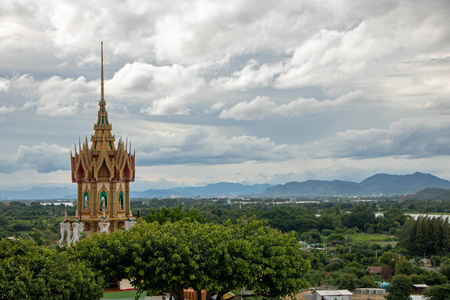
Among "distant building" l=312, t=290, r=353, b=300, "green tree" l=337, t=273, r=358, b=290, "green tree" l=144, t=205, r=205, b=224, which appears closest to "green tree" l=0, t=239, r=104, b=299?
"green tree" l=144, t=205, r=205, b=224

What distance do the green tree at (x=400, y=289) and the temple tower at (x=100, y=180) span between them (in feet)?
97.1

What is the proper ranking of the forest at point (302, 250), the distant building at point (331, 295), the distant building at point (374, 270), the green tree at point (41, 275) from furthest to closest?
the distant building at point (374, 270) → the distant building at point (331, 295) → the forest at point (302, 250) → the green tree at point (41, 275)

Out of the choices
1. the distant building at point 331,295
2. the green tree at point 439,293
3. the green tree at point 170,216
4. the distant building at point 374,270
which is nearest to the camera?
the green tree at point 170,216

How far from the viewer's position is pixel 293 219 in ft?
468

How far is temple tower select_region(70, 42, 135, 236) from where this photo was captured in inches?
1240

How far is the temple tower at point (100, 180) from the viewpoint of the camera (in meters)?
31.5

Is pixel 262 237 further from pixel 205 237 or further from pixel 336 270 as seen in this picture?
pixel 336 270

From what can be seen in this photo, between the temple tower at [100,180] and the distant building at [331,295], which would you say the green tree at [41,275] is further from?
the distant building at [331,295]

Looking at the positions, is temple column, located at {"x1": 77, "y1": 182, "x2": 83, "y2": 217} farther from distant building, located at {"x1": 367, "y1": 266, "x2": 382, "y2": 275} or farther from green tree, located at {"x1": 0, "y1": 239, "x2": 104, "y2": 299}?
distant building, located at {"x1": 367, "y1": 266, "x2": 382, "y2": 275}

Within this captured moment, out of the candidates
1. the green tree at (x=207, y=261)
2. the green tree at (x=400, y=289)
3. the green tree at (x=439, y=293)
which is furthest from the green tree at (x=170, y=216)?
the green tree at (x=400, y=289)

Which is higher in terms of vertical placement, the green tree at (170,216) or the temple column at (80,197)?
the temple column at (80,197)

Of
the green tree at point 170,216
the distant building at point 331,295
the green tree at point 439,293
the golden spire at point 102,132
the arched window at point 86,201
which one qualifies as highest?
the golden spire at point 102,132

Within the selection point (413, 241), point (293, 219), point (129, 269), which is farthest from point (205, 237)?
point (293, 219)

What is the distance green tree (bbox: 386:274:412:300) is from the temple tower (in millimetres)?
29582
